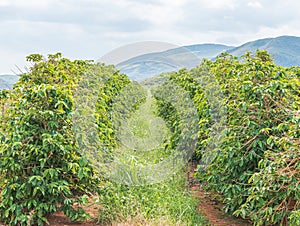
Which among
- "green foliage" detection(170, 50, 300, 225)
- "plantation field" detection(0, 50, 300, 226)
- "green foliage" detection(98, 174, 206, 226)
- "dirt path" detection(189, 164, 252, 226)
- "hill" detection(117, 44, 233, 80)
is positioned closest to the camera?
"green foliage" detection(170, 50, 300, 225)

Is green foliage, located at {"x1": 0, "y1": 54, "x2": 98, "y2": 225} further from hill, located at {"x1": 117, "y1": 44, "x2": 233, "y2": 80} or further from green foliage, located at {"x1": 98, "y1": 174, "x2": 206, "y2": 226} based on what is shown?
hill, located at {"x1": 117, "y1": 44, "x2": 233, "y2": 80}

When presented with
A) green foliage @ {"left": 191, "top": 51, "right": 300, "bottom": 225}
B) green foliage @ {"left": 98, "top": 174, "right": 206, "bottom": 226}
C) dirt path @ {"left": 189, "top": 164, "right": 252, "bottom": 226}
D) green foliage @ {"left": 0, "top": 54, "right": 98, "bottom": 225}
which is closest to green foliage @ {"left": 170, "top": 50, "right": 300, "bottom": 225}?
green foliage @ {"left": 191, "top": 51, "right": 300, "bottom": 225}

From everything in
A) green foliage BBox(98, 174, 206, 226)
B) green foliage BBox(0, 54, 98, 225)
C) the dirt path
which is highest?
green foliage BBox(0, 54, 98, 225)

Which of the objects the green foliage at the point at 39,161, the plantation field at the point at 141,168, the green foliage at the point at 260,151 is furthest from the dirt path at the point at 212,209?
the green foliage at the point at 39,161

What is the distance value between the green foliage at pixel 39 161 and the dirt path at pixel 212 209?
4.83 feet

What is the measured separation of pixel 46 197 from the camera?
4125 mm

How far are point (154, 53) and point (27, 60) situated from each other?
2446 mm

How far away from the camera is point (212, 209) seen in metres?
5.04

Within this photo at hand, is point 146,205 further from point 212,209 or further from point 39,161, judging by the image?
point 39,161

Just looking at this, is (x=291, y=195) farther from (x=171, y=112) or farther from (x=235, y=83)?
(x=171, y=112)

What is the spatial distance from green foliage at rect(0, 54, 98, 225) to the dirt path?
147 centimetres

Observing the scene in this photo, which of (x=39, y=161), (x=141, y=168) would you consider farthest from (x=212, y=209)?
(x=39, y=161)

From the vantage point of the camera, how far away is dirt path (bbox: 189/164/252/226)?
4.59 meters

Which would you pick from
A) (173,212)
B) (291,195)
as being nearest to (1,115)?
(173,212)
